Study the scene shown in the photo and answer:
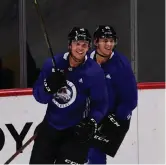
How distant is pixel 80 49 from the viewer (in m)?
4.56

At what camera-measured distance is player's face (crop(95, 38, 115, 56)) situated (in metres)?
4.64

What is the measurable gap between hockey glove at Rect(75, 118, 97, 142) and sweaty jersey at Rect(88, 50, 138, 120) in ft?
0.61

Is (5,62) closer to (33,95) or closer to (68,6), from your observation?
(33,95)

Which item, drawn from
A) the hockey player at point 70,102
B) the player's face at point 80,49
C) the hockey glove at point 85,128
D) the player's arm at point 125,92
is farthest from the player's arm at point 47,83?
the player's arm at point 125,92

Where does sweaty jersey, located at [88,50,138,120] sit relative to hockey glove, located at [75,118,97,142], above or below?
above

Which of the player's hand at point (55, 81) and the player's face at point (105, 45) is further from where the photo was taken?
the player's face at point (105, 45)

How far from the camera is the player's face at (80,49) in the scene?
455cm

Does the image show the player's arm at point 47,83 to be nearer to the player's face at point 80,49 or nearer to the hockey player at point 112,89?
the player's face at point 80,49

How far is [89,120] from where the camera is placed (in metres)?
4.58

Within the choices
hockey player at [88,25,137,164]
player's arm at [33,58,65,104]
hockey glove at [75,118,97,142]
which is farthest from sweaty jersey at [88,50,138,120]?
player's arm at [33,58,65,104]

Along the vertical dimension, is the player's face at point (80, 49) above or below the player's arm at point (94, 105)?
above

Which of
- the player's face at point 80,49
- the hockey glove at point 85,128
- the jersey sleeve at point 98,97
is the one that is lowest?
the hockey glove at point 85,128

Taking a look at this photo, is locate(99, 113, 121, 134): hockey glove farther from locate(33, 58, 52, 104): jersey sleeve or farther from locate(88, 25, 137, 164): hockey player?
locate(33, 58, 52, 104): jersey sleeve

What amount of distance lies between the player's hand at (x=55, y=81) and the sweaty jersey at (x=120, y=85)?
0.89 ft
